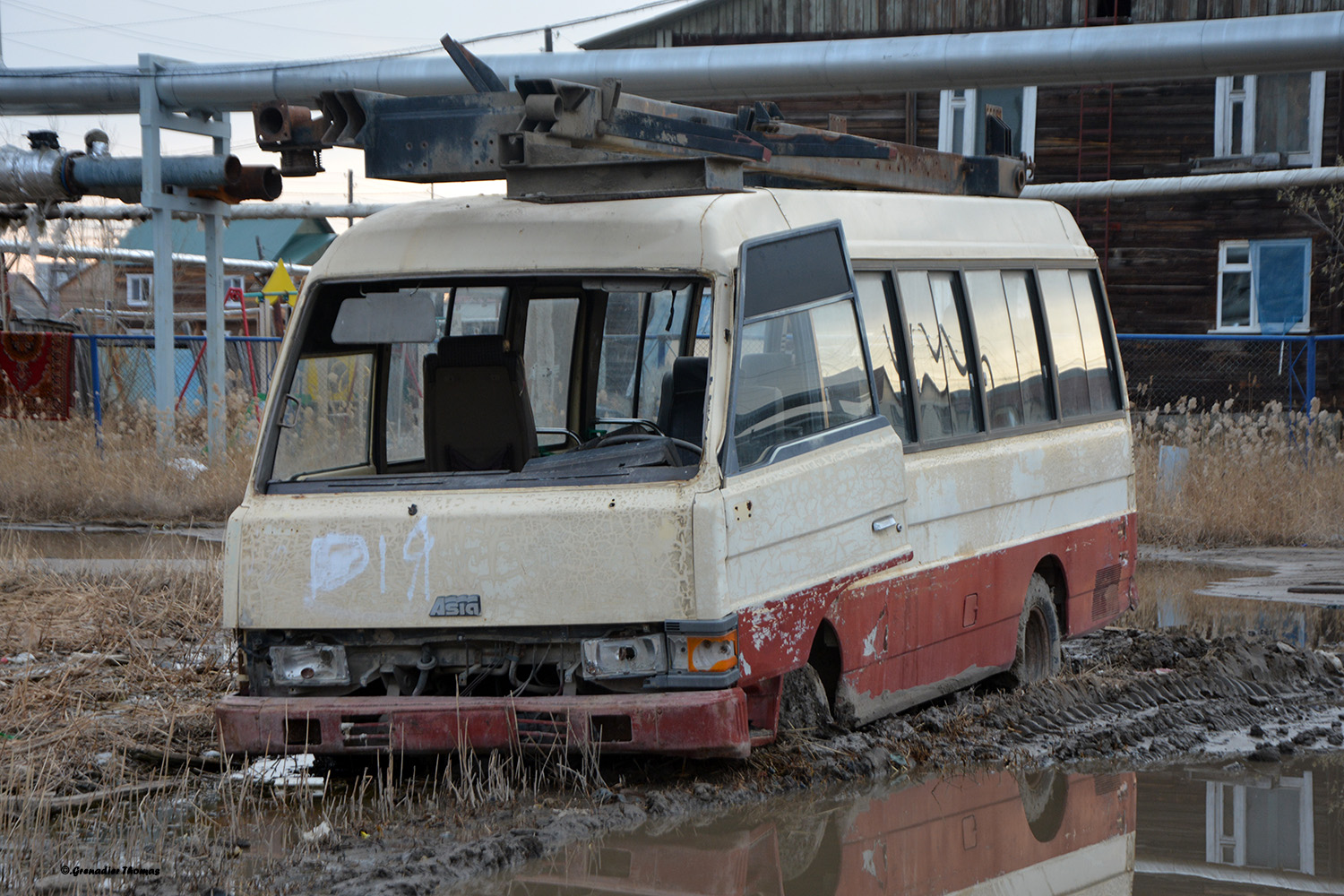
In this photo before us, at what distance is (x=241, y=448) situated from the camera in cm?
1731

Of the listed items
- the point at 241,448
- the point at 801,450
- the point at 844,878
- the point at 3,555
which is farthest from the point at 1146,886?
the point at 241,448

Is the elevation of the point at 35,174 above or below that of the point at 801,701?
above

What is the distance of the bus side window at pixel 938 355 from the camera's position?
24.3 ft

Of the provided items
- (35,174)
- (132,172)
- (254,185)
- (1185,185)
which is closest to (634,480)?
(254,185)

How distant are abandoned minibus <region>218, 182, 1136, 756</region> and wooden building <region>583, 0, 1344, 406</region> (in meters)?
18.2

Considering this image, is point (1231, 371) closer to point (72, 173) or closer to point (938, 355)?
point (72, 173)

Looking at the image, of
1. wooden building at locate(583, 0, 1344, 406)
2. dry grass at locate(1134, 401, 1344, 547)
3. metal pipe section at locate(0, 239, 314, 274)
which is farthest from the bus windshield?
wooden building at locate(583, 0, 1344, 406)

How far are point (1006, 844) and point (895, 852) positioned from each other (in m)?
0.48

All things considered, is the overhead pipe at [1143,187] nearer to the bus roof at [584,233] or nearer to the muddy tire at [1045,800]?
the bus roof at [584,233]

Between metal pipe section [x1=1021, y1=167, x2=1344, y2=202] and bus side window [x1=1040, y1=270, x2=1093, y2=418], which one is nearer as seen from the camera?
bus side window [x1=1040, y1=270, x2=1093, y2=418]

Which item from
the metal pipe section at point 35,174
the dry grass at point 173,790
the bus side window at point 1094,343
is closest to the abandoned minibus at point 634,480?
the dry grass at point 173,790

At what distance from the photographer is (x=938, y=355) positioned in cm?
761

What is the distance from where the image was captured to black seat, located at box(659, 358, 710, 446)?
673 centimetres

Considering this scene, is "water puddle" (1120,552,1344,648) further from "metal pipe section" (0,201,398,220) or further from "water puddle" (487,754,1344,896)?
"metal pipe section" (0,201,398,220)
